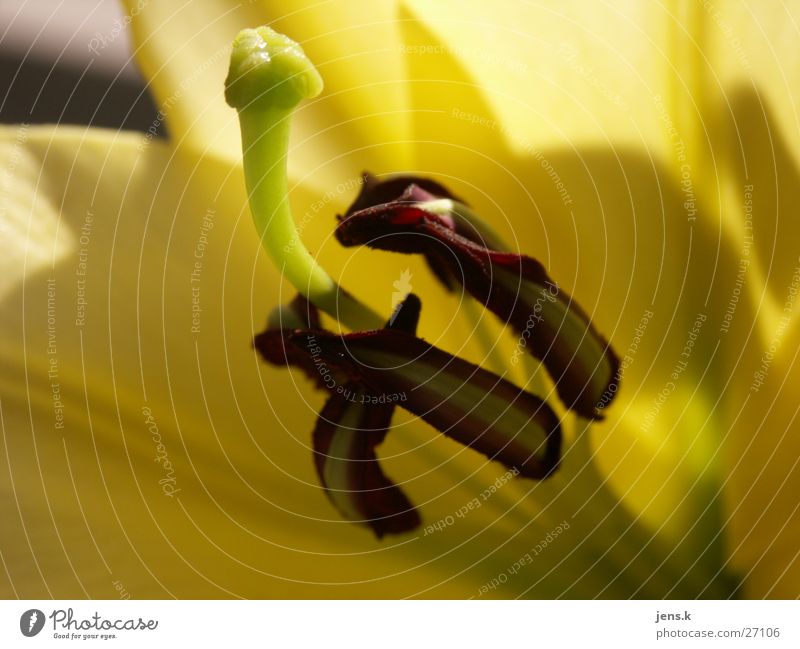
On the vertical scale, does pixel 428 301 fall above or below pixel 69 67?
Result: below

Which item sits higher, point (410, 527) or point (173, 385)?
point (173, 385)

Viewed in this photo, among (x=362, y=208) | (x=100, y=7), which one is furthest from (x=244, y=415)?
(x=100, y=7)

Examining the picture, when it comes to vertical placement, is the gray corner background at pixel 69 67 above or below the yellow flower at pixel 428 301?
above

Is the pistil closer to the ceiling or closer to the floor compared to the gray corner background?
closer to the floor

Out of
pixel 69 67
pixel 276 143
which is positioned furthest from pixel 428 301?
pixel 69 67

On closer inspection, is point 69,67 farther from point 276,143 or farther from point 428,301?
point 428,301

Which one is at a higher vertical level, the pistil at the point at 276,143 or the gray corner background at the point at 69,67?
the gray corner background at the point at 69,67

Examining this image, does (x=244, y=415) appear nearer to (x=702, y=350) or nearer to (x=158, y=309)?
(x=158, y=309)

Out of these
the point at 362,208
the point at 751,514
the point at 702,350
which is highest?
the point at 362,208
